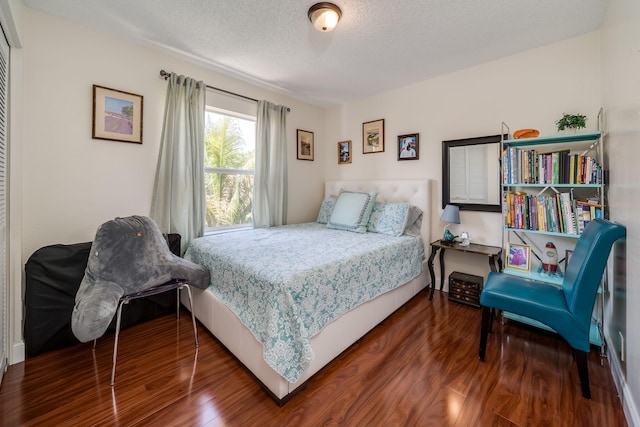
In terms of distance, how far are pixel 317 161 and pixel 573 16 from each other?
9.49ft

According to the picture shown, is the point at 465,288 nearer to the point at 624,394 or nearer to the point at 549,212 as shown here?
the point at 549,212

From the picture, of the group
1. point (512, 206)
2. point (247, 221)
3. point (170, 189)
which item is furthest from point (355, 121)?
point (170, 189)

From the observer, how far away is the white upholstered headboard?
305cm

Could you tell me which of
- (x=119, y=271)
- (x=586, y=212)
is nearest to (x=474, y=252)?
(x=586, y=212)

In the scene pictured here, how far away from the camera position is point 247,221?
3346 mm

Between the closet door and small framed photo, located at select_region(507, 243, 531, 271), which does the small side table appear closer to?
small framed photo, located at select_region(507, 243, 531, 271)

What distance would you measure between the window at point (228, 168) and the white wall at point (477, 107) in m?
1.46

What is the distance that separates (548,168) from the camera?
2123mm

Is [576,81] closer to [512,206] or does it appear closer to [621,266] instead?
[512,206]

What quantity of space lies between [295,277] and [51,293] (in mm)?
1758

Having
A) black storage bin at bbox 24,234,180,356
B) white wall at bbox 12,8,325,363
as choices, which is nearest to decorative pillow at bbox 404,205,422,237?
white wall at bbox 12,8,325,363

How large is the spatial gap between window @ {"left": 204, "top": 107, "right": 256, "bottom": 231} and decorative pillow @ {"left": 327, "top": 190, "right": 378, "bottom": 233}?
1073 mm

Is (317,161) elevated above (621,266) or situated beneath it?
elevated above

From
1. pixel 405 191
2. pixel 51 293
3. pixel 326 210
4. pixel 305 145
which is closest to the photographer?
pixel 51 293
